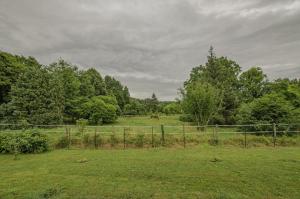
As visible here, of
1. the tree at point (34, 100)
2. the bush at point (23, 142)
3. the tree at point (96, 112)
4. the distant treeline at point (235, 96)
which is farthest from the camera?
the tree at point (96, 112)

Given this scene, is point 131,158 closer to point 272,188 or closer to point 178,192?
point 178,192

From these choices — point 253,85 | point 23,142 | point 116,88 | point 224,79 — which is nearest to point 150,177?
point 23,142

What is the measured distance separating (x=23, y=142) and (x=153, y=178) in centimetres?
876

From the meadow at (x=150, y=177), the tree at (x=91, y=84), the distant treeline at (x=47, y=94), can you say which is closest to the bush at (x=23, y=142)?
the meadow at (x=150, y=177)

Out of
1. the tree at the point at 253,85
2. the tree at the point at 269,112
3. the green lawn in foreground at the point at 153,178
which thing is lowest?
the green lawn in foreground at the point at 153,178

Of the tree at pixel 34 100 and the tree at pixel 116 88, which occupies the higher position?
the tree at pixel 116 88

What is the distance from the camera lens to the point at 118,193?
17.2ft

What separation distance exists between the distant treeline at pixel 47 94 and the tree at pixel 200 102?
504 inches

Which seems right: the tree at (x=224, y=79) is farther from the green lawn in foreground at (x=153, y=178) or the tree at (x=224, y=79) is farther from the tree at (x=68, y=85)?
the tree at (x=68, y=85)

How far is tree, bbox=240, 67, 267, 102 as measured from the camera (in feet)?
89.7

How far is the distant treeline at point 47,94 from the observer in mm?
21281

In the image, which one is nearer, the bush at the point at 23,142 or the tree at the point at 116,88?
the bush at the point at 23,142

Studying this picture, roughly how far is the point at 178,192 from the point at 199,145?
7791 millimetres

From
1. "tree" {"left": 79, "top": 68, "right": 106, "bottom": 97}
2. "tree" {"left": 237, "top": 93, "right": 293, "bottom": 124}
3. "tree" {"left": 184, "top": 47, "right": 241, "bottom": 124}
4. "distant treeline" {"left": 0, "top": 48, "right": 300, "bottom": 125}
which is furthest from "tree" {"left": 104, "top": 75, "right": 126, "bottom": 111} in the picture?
"tree" {"left": 237, "top": 93, "right": 293, "bottom": 124}
